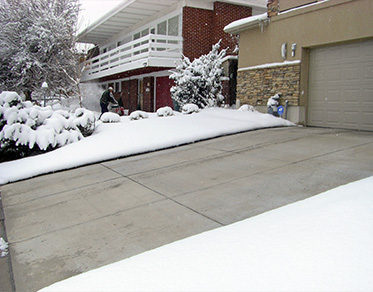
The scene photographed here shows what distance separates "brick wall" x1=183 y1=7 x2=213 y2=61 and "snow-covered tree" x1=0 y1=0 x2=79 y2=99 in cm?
760

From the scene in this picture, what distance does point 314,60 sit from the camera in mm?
10328

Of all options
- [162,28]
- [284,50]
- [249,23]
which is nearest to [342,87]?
[284,50]

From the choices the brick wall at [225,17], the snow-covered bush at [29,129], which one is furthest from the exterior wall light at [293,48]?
the brick wall at [225,17]

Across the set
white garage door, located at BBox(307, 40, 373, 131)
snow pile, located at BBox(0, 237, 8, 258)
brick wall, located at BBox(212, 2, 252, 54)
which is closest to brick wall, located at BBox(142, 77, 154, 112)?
brick wall, located at BBox(212, 2, 252, 54)

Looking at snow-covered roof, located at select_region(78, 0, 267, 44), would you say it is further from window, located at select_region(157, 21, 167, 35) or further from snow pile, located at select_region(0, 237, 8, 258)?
snow pile, located at select_region(0, 237, 8, 258)

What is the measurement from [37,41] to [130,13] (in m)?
6.39

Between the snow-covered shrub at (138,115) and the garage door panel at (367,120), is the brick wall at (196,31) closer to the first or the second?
the snow-covered shrub at (138,115)

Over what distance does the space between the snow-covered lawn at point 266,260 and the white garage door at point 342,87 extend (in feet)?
22.0

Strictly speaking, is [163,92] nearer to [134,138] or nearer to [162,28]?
[162,28]

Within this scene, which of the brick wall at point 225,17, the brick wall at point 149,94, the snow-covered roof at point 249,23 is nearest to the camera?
the snow-covered roof at point 249,23

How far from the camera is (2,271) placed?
10.6 ft

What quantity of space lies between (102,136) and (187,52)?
1006cm

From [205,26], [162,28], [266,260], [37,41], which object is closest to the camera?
[266,260]

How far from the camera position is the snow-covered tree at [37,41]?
20766 millimetres
